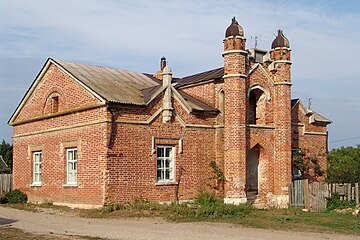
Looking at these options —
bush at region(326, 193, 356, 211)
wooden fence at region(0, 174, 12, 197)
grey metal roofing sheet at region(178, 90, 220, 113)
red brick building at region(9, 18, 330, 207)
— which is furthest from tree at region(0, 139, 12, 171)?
bush at region(326, 193, 356, 211)

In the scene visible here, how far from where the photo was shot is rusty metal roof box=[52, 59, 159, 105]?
22.1 metres

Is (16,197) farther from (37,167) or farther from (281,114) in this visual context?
(281,114)

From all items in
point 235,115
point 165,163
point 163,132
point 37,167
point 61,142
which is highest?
point 235,115

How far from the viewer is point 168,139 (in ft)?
75.4

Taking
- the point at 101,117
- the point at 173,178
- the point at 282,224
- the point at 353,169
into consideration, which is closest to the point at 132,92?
the point at 101,117

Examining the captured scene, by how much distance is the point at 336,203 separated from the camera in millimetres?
23203

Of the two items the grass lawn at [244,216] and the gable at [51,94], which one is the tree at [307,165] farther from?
the gable at [51,94]

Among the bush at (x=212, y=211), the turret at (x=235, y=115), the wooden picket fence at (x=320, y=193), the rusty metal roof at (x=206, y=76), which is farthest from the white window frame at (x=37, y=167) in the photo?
the wooden picket fence at (x=320, y=193)

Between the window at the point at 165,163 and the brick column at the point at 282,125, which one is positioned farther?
the brick column at the point at 282,125

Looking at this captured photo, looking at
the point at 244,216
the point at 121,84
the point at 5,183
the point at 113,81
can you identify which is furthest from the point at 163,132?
the point at 5,183

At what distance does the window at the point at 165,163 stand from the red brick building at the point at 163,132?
0.14ft

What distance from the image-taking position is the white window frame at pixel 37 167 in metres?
26.4

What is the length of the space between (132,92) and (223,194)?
20.0ft

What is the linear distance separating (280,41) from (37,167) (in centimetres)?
1343
